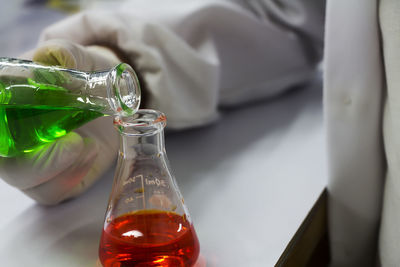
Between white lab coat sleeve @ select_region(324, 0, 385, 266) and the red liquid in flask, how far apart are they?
21cm

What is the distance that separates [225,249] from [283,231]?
0.06m

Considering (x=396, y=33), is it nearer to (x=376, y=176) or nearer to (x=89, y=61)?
(x=376, y=176)

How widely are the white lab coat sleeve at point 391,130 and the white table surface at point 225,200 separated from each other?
0.26 ft

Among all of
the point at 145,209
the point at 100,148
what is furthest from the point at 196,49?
the point at 145,209

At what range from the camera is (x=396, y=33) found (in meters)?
0.39

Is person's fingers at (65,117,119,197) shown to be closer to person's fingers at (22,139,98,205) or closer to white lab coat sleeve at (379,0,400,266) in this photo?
person's fingers at (22,139,98,205)

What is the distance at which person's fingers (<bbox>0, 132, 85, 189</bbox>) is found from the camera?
393 mm

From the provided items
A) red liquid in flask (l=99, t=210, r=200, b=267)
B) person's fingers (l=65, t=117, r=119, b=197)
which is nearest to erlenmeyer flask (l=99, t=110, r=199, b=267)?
red liquid in flask (l=99, t=210, r=200, b=267)

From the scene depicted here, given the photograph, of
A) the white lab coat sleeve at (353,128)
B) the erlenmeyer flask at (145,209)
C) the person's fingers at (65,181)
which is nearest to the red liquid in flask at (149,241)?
the erlenmeyer flask at (145,209)

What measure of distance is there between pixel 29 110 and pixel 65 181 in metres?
0.11

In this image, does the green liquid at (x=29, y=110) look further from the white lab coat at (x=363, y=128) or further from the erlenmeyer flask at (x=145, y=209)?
the white lab coat at (x=363, y=128)

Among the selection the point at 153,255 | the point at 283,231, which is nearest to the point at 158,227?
the point at 153,255

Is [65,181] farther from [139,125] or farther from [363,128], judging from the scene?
[363,128]

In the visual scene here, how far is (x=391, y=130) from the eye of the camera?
1.39 feet
